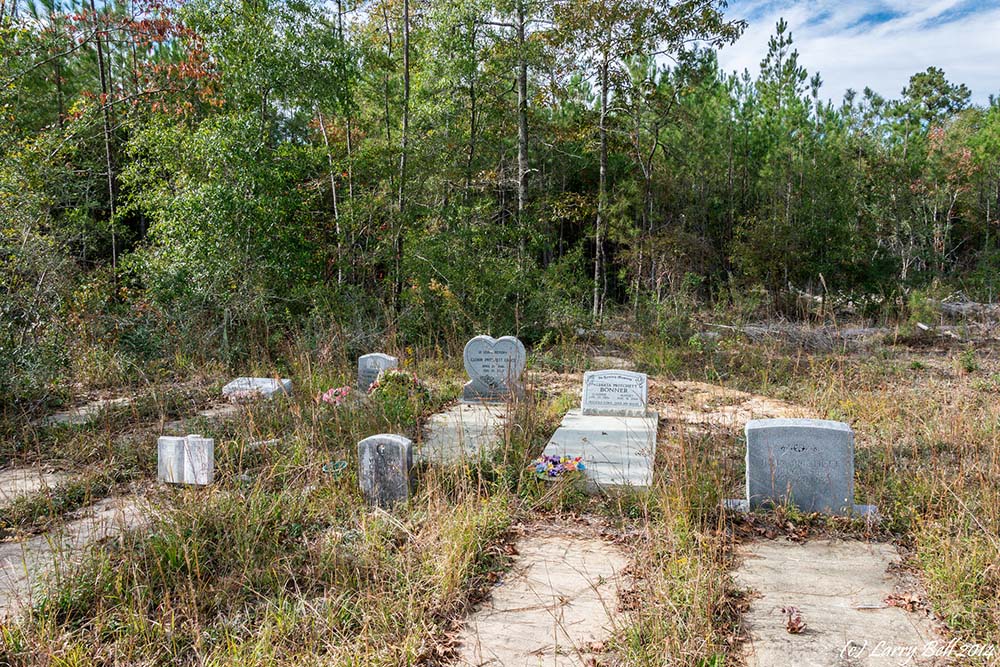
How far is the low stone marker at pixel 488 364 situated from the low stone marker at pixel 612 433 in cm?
89

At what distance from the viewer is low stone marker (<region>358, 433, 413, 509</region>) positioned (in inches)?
167

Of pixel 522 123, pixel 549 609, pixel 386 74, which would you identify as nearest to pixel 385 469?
pixel 549 609

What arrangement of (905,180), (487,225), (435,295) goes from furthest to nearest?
(905,180)
(487,225)
(435,295)

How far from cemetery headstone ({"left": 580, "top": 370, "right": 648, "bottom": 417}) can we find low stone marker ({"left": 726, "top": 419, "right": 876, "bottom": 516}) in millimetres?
2328

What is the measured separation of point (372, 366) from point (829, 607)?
5.43 m

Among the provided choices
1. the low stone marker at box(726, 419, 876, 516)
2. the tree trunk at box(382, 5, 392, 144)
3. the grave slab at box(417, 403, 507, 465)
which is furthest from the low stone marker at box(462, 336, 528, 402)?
the tree trunk at box(382, 5, 392, 144)

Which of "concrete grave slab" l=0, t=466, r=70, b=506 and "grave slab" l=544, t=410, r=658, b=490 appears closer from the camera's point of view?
"concrete grave slab" l=0, t=466, r=70, b=506

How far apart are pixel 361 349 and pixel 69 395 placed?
333cm

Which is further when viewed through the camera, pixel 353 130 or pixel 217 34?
pixel 353 130

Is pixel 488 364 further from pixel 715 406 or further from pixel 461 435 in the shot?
pixel 461 435

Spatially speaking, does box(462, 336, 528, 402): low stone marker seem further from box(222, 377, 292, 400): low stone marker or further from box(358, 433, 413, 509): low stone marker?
box(358, 433, 413, 509): low stone marker

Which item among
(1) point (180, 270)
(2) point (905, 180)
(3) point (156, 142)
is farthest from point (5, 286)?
(2) point (905, 180)

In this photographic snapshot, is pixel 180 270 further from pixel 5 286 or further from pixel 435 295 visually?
pixel 435 295

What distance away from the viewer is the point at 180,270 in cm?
888
